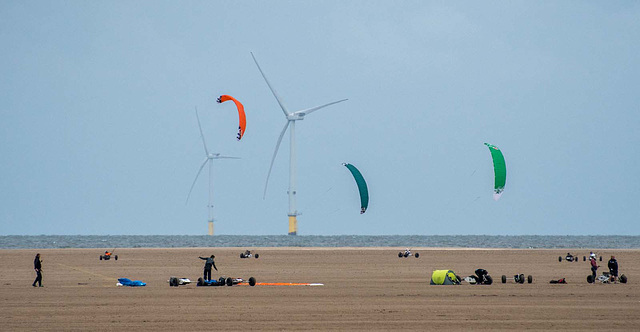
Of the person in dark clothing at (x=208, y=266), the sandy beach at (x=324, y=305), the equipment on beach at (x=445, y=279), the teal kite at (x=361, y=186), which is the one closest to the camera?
the sandy beach at (x=324, y=305)

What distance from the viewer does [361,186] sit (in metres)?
70.4

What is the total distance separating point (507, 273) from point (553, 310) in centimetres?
2205

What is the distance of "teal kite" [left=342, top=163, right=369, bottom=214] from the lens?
69806 mm

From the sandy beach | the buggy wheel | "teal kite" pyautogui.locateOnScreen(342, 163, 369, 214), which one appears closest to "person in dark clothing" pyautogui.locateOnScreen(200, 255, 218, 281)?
the sandy beach

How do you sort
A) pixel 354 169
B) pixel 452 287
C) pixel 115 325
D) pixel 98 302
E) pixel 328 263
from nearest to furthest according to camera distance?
1. pixel 115 325
2. pixel 98 302
3. pixel 452 287
4. pixel 328 263
5. pixel 354 169

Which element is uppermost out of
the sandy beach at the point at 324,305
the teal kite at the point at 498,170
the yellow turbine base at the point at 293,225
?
the yellow turbine base at the point at 293,225

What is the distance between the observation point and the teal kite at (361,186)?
69806 millimetres

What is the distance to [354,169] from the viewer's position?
7112 cm

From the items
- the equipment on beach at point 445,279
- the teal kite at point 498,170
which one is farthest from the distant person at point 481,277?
the teal kite at point 498,170

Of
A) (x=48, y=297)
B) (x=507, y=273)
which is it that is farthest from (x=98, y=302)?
(x=507, y=273)

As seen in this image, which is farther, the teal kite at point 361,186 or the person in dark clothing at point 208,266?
the teal kite at point 361,186

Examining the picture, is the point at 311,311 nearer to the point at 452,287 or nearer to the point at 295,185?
the point at 452,287

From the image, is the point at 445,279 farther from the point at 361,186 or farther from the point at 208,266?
the point at 361,186

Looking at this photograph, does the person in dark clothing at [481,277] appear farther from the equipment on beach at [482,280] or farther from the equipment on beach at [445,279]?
the equipment on beach at [445,279]
